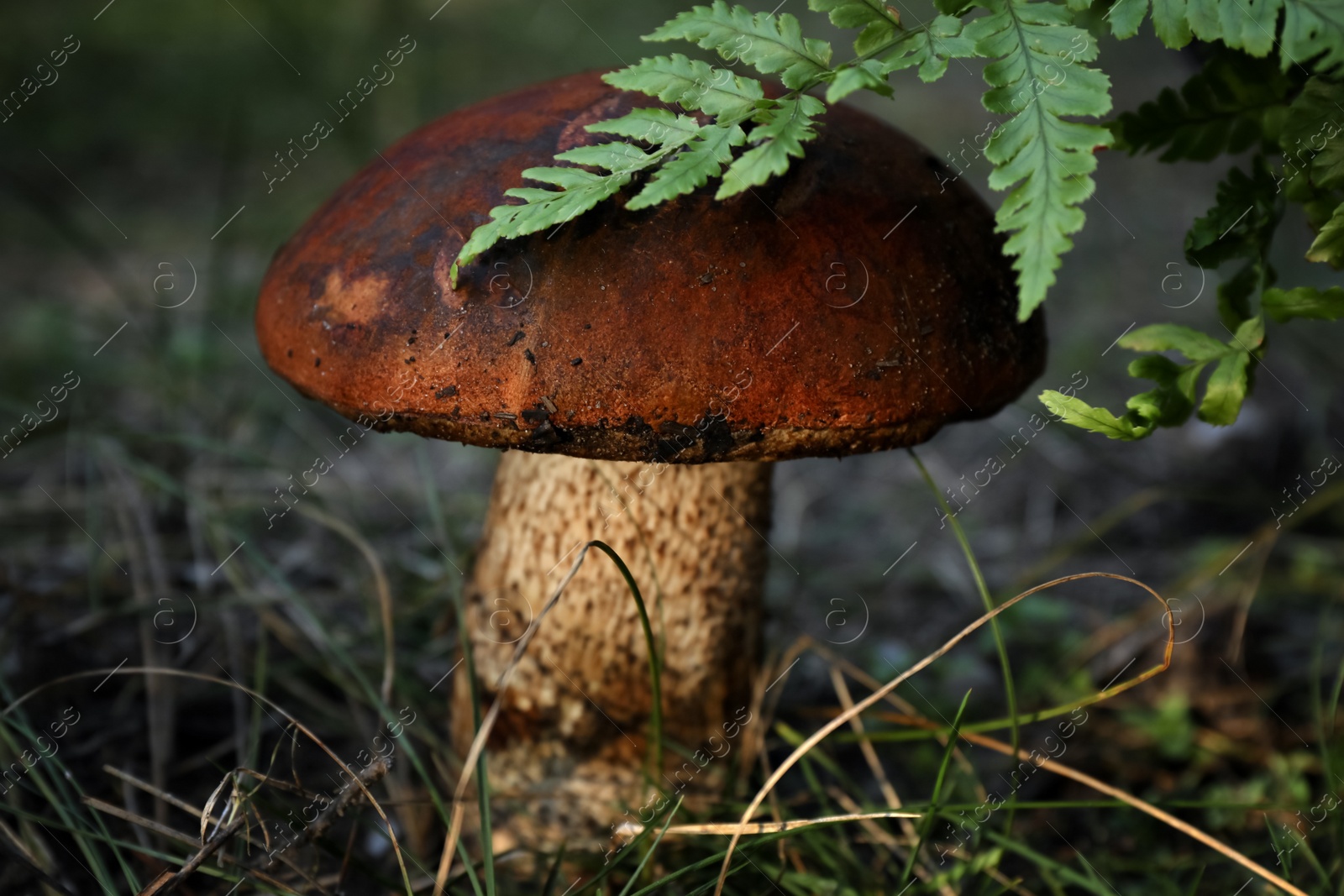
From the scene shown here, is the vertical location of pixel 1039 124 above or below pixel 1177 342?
above

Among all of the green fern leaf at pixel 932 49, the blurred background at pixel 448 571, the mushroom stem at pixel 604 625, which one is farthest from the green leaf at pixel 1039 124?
the blurred background at pixel 448 571

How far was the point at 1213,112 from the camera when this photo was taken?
1233mm

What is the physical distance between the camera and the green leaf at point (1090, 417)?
3.41 ft

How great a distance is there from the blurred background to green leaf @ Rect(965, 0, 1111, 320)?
0.80 m

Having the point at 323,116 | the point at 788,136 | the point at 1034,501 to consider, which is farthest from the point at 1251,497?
the point at 323,116

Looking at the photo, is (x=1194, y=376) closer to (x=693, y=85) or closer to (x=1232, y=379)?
(x=1232, y=379)

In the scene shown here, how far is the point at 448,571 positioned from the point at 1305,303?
148 cm

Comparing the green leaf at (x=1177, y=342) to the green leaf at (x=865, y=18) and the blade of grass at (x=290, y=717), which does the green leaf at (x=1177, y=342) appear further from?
the blade of grass at (x=290, y=717)

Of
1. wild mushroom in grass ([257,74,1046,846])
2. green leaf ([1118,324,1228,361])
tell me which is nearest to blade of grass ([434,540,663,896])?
wild mushroom in grass ([257,74,1046,846])

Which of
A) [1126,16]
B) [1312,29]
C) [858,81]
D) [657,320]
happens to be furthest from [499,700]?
[1312,29]

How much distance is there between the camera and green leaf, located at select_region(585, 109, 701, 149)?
101 centimetres

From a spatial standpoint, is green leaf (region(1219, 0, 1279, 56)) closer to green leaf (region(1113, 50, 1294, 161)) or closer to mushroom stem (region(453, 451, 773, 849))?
green leaf (region(1113, 50, 1294, 161))

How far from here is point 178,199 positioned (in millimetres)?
5379

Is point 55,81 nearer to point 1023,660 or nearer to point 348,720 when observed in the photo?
point 348,720
